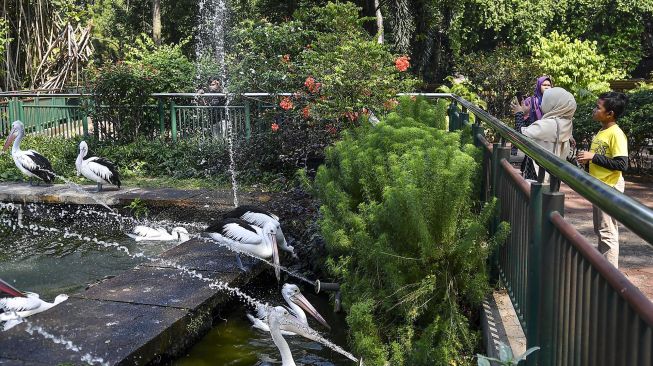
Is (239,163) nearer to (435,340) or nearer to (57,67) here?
(435,340)

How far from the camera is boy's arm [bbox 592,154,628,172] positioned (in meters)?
4.86

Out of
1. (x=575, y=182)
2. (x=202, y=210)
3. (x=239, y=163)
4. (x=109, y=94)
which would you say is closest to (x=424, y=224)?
(x=575, y=182)

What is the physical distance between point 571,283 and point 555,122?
11.9 feet

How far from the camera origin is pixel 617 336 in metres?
1.84

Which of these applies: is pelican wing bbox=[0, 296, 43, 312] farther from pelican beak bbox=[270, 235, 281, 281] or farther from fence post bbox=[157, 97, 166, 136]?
fence post bbox=[157, 97, 166, 136]

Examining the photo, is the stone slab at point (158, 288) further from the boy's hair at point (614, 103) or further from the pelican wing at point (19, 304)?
the boy's hair at point (614, 103)

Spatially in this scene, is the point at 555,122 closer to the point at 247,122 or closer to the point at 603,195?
the point at 603,195

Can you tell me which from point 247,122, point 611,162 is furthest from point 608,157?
point 247,122

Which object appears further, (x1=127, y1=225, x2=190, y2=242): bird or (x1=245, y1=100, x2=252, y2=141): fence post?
(x1=245, y1=100, x2=252, y2=141): fence post

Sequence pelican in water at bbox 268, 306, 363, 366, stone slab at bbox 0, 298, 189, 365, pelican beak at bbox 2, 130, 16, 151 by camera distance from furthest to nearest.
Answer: pelican beak at bbox 2, 130, 16, 151 → pelican in water at bbox 268, 306, 363, 366 → stone slab at bbox 0, 298, 189, 365

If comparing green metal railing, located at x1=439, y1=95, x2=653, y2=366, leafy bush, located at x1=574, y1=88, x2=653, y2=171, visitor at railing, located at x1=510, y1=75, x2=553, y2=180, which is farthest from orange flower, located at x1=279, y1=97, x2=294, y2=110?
green metal railing, located at x1=439, y1=95, x2=653, y2=366

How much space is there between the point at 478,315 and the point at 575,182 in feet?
7.89

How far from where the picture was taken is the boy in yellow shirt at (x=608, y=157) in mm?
4863

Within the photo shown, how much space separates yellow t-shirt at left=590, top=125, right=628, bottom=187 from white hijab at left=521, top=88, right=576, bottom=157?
66 cm
